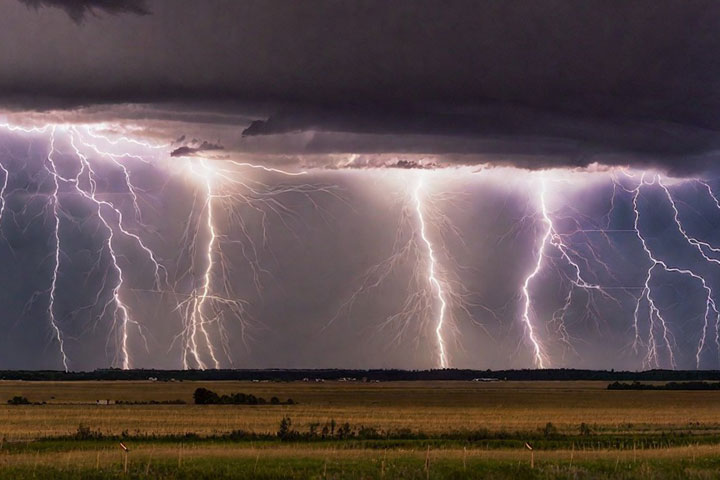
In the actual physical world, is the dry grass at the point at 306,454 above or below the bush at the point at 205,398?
below

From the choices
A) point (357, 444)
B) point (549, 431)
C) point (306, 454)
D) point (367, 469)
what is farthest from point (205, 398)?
point (367, 469)

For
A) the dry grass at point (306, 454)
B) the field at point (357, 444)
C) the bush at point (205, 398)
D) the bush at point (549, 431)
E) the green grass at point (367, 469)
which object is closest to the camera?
the green grass at point (367, 469)

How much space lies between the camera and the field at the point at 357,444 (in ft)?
105

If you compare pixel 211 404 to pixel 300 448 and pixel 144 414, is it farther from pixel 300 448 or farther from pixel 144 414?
pixel 300 448

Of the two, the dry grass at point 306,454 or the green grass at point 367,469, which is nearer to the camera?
the green grass at point 367,469

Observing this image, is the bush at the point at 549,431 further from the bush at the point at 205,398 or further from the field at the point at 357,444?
the bush at the point at 205,398

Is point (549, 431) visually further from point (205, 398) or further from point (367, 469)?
point (205, 398)

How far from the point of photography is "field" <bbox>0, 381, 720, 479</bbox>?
3198 cm

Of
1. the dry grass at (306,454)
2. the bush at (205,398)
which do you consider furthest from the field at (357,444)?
the bush at (205,398)

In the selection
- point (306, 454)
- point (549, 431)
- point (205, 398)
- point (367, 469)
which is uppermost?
point (205, 398)

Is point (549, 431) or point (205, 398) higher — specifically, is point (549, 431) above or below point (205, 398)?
below

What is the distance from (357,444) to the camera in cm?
4297

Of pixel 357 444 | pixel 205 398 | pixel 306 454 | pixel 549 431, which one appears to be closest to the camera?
pixel 306 454

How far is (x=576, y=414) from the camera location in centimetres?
6931
